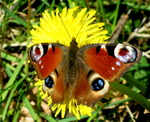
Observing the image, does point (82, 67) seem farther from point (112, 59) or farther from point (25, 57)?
point (25, 57)

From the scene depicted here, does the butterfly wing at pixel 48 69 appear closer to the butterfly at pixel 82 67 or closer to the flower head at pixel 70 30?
the butterfly at pixel 82 67

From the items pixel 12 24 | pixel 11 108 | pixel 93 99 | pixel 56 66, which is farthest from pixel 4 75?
pixel 93 99

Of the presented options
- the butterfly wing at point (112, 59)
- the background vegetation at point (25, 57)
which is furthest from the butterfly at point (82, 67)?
the background vegetation at point (25, 57)

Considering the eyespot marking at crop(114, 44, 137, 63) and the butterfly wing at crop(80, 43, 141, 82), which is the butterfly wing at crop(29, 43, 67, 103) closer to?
the butterfly wing at crop(80, 43, 141, 82)

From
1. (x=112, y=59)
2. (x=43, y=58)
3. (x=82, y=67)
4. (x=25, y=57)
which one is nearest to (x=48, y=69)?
(x=43, y=58)

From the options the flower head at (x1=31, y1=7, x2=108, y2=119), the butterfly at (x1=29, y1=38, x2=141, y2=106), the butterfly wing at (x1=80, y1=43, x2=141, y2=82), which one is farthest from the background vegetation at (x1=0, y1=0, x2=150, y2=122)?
the butterfly wing at (x1=80, y1=43, x2=141, y2=82)
